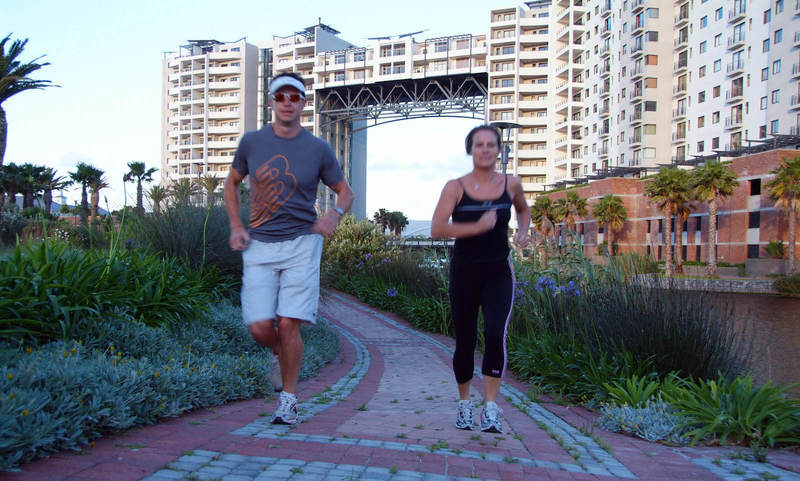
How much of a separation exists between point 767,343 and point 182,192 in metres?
6.99

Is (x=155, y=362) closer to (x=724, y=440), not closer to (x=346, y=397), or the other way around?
(x=346, y=397)

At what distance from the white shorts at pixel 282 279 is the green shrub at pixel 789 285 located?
1339 inches

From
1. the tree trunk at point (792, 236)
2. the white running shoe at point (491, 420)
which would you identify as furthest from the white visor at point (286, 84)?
the tree trunk at point (792, 236)

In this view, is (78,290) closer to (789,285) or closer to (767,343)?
(767,343)

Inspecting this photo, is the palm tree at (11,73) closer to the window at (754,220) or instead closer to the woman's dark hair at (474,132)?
the woman's dark hair at (474,132)

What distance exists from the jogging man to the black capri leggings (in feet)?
2.73

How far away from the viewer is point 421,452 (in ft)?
10.9

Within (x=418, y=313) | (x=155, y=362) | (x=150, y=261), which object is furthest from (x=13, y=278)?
(x=418, y=313)

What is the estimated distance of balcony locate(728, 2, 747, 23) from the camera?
158 feet

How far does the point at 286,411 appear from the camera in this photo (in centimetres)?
377

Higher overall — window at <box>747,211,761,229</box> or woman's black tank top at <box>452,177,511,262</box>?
window at <box>747,211,761,229</box>

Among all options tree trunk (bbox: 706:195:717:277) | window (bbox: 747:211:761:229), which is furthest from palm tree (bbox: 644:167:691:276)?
window (bbox: 747:211:761:229)

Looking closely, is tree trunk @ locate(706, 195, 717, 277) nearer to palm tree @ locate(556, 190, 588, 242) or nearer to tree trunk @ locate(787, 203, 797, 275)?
tree trunk @ locate(787, 203, 797, 275)

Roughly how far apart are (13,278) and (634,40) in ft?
206
